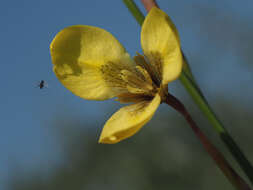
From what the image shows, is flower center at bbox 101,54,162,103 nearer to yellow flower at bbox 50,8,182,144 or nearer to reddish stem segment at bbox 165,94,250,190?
yellow flower at bbox 50,8,182,144

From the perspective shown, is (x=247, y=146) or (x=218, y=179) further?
(x=247, y=146)

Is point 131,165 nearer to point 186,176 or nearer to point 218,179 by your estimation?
point 186,176

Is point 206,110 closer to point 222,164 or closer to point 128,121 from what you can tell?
point 222,164

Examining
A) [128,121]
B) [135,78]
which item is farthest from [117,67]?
[128,121]

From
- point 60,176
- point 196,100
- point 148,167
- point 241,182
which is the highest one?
point 196,100

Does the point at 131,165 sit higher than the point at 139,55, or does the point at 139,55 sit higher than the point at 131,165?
the point at 139,55

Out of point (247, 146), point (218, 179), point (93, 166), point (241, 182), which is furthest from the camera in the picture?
point (93, 166)

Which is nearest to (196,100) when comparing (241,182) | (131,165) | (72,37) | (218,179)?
(241,182)
